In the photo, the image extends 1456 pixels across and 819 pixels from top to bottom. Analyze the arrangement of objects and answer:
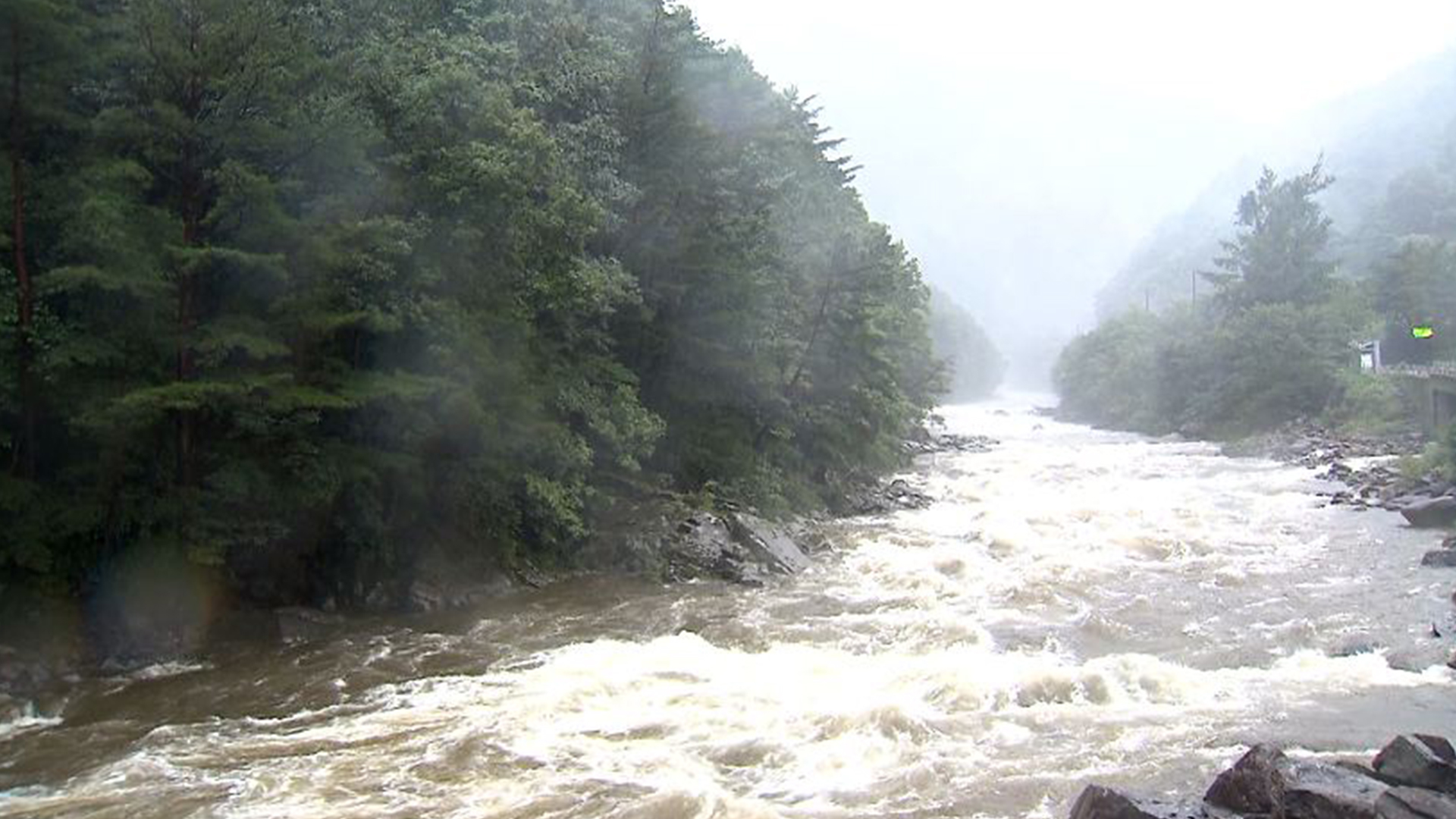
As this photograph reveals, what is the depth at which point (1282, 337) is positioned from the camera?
2141 inches

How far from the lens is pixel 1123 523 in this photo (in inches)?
979

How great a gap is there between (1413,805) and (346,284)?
1418 cm

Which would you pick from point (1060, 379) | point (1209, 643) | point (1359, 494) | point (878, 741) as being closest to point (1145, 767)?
point (878, 741)

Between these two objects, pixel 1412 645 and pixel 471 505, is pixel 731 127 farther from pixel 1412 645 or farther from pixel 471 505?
pixel 1412 645

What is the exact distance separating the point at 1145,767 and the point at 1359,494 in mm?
23421

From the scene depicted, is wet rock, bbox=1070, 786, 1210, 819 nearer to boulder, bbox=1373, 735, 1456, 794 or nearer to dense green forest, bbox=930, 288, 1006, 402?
boulder, bbox=1373, 735, 1456, 794

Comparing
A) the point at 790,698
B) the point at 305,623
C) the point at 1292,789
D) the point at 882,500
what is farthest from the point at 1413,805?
the point at 882,500

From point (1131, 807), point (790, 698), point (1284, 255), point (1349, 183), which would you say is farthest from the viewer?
point (1349, 183)

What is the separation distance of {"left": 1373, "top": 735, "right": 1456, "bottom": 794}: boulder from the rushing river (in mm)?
1556

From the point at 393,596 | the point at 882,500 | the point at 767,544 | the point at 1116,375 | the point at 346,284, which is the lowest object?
the point at 882,500

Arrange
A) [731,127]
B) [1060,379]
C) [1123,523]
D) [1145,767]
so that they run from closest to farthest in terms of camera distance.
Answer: [1145,767] → [1123,523] → [731,127] → [1060,379]

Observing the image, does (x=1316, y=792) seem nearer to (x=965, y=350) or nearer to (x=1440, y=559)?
(x=1440, y=559)

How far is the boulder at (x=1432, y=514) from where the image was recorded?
23531 mm

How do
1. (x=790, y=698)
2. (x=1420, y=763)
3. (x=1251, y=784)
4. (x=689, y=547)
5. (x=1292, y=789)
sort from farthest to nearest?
(x=689, y=547) < (x=790, y=698) < (x=1420, y=763) < (x=1251, y=784) < (x=1292, y=789)
